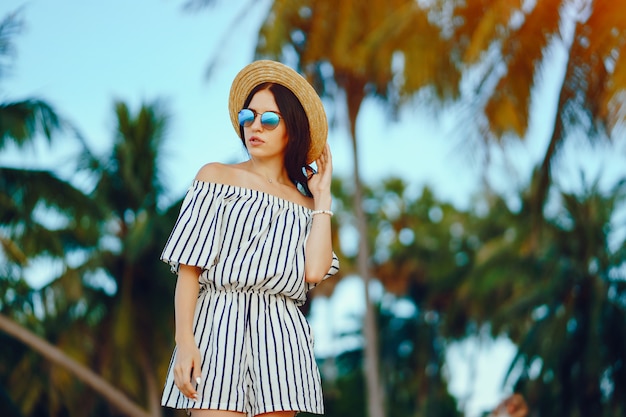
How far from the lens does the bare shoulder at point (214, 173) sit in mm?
3193

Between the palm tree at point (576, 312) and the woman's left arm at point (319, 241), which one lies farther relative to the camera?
the palm tree at point (576, 312)

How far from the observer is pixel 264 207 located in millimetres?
3180

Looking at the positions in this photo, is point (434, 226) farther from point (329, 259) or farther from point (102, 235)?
point (329, 259)

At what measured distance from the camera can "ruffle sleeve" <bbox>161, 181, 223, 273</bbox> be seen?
9.84 feet

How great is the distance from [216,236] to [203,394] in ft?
1.53

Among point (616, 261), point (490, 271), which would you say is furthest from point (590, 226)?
point (490, 271)

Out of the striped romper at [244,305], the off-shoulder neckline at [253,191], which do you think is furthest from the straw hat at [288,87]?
the striped romper at [244,305]

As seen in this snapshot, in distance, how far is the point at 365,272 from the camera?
1973 centimetres

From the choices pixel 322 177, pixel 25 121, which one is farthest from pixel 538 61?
pixel 322 177

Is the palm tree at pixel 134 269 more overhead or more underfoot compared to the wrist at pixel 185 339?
more overhead

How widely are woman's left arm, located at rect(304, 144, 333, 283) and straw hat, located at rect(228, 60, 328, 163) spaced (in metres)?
0.16

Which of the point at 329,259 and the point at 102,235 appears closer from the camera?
the point at 329,259

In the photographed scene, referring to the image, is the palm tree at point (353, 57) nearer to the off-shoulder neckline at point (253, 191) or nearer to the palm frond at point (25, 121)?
the palm frond at point (25, 121)

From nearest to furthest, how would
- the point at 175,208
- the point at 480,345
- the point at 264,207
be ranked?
the point at 264,207
the point at 175,208
the point at 480,345
